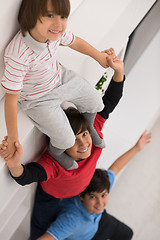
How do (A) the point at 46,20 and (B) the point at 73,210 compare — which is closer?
(A) the point at 46,20

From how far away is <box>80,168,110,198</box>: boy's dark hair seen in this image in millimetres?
1620

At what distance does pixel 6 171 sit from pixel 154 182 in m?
1.50

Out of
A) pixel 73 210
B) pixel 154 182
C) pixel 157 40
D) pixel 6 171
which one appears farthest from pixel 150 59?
pixel 6 171

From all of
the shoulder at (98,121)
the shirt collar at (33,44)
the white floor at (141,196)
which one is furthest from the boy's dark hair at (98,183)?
the shirt collar at (33,44)

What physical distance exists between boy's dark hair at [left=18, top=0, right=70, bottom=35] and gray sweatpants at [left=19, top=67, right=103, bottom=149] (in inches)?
9.6

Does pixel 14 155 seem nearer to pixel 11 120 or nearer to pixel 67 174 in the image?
pixel 11 120

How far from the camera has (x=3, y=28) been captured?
841mm

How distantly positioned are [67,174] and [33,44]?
56 centimetres

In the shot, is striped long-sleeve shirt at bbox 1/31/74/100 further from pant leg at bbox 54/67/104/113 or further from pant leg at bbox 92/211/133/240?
pant leg at bbox 92/211/133/240

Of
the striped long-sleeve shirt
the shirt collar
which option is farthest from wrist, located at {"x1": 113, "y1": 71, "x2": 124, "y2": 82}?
the shirt collar

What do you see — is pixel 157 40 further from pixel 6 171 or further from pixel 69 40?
pixel 6 171

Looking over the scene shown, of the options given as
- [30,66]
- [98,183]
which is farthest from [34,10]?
[98,183]

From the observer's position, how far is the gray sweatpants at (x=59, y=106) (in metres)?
1.00

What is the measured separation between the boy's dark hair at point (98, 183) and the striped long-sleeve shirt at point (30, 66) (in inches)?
29.4
